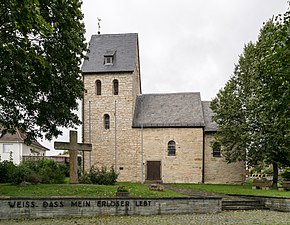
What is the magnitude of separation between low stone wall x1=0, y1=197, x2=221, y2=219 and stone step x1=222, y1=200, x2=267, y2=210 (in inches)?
58.8

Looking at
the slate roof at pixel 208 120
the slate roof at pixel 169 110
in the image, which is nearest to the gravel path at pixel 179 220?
the slate roof at pixel 208 120

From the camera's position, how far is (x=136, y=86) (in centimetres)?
3909

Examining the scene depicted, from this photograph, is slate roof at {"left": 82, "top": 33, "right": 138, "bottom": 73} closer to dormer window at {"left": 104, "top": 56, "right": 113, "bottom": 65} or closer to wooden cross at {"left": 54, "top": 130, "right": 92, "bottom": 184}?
dormer window at {"left": 104, "top": 56, "right": 113, "bottom": 65}

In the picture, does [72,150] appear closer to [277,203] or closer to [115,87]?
[277,203]

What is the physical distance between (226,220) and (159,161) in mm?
21614

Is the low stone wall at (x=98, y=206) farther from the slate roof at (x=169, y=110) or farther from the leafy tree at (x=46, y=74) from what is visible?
the slate roof at (x=169, y=110)

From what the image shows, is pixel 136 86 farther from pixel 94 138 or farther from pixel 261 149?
pixel 261 149

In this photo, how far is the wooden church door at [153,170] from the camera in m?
35.0

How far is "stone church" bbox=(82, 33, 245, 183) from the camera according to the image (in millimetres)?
34969

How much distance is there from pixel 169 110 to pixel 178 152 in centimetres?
448

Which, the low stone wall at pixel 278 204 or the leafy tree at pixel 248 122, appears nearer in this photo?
the low stone wall at pixel 278 204

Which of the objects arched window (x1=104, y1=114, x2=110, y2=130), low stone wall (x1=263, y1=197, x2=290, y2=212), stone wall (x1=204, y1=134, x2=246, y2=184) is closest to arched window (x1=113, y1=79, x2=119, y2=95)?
arched window (x1=104, y1=114, x2=110, y2=130)

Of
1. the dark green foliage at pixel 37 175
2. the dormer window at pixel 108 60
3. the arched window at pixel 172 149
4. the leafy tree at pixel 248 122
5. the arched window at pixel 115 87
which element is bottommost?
the dark green foliage at pixel 37 175

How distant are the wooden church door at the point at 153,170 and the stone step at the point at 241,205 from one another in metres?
17.5
